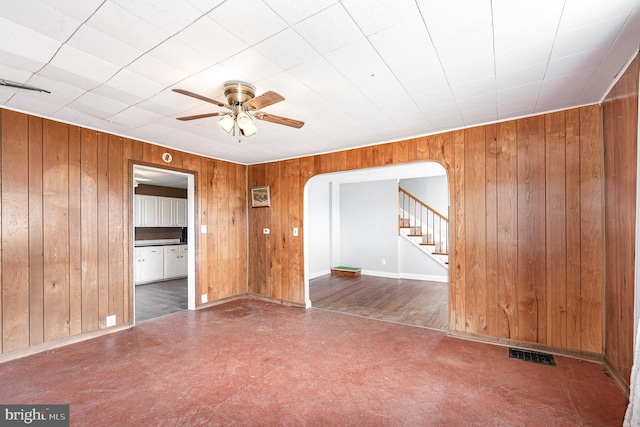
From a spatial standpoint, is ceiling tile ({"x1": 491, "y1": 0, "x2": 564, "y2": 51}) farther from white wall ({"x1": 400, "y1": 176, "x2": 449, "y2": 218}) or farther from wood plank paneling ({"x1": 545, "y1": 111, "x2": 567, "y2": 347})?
white wall ({"x1": 400, "y1": 176, "x2": 449, "y2": 218})

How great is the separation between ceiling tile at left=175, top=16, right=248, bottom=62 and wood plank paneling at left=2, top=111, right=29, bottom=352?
8.14 ft

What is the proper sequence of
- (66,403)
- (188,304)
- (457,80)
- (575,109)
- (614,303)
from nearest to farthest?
(66,403) → (457,80) → (614,303) → (575,109) → (188,304)

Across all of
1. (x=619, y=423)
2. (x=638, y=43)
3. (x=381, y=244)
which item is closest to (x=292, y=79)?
(x=638, y=43)

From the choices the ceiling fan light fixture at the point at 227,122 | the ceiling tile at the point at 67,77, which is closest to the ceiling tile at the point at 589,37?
the ceiling fan light fixture at the point at 227,122

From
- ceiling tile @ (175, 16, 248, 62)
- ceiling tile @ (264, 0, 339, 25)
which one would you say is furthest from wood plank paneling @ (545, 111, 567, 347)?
ceiling tile @ (175, 16, 248, 62)

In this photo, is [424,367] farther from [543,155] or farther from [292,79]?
[292,79]

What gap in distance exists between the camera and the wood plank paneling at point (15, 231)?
280 centimetres

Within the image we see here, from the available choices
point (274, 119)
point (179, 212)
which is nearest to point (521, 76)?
point (274, 119)

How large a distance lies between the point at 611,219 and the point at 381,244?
497 cm

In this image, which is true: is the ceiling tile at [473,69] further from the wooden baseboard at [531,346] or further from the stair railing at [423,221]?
the stair railing at [423,221]

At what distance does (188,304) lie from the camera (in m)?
4.67

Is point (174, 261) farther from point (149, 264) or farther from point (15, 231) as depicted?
point (15, 231)

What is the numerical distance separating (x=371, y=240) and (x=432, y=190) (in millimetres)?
2324

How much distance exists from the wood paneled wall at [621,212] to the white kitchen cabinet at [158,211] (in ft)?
26.0
